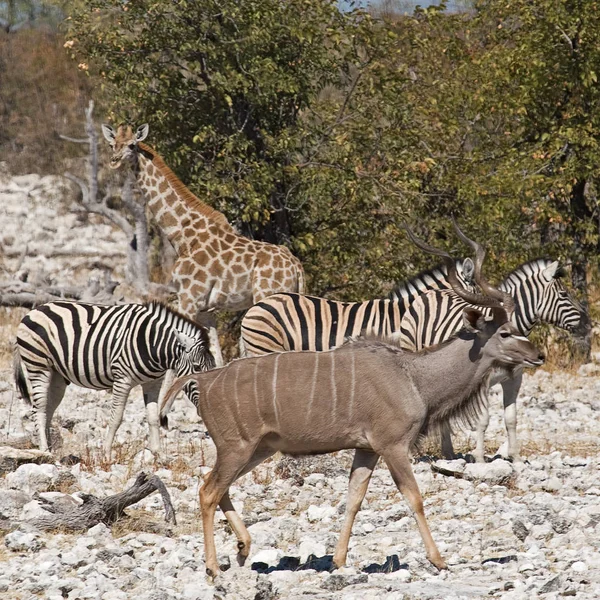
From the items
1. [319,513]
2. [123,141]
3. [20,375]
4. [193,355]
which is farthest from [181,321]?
[123,141]

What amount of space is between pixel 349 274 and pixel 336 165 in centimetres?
125

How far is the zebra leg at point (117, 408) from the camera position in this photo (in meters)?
9.52

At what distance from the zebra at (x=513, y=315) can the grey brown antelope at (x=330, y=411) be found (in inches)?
76.5

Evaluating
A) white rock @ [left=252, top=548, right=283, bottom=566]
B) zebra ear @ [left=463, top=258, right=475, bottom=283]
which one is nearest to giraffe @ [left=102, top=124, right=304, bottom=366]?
zebra ear @ [left=463, top=258, right=475, bottom=283]

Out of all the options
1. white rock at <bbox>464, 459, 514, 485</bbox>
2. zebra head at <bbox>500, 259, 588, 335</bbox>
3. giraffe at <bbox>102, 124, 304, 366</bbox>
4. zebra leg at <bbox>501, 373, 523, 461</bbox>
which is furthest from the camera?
giraffe at <bbox>102, 124, 304, 366</bbox>

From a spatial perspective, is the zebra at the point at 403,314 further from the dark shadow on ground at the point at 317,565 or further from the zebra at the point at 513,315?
the dark shadow on ground at the point at 317,565

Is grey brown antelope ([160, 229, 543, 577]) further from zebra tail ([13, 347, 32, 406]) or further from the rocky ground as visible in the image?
zebra tail ([13, 347, 32, 406])

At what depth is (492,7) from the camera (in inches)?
552

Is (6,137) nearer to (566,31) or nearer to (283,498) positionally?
(566,31)

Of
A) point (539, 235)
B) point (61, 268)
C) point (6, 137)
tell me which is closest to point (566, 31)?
point (539, 235)

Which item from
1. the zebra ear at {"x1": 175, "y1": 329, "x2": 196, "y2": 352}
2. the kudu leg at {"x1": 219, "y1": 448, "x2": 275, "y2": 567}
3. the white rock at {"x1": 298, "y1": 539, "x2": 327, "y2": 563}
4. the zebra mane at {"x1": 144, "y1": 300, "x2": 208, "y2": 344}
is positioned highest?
the zebra mane at {"x1": 144, "y1": 300, "x2": 208, "y2": 344}

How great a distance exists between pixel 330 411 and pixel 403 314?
395 centimetres

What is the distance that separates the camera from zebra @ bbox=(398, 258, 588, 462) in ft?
30.8

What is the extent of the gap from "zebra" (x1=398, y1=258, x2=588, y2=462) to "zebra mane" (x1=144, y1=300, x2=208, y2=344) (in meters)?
1.65
